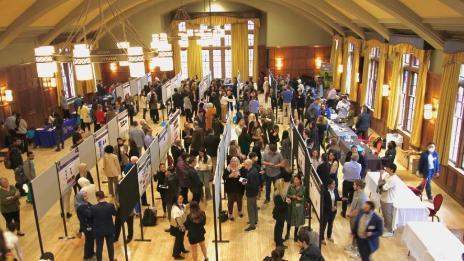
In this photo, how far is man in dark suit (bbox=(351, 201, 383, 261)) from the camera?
6035mm

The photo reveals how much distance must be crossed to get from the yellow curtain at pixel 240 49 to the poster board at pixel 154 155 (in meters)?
15.6

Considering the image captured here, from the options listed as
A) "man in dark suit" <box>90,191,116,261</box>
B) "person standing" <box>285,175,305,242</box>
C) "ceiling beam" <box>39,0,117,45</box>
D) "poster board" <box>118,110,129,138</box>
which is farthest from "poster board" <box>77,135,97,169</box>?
"ceiling beam" <box>39,0,117,45</box>

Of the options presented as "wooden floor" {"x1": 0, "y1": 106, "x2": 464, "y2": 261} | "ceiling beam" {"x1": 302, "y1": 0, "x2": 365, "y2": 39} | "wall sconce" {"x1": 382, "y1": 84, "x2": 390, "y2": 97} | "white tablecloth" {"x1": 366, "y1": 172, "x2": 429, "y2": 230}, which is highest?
"ceiling beam" {"x1": 302, "y1": 0, "x2": 365, "y2": 39}

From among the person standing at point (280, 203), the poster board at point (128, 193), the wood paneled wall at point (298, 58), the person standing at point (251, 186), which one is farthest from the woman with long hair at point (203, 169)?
the wood paneled wall at point (298, 58)

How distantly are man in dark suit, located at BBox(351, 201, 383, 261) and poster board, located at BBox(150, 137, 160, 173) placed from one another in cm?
428

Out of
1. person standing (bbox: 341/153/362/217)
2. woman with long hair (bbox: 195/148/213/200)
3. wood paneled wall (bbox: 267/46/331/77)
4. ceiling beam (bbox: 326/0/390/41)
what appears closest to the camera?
person standing (bbox: 341/153/362/217)

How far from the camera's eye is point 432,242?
6117mm

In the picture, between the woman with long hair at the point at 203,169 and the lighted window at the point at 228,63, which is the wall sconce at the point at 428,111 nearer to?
the woman with long hair at the point at 203,169

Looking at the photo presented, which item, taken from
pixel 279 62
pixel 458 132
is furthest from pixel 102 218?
pixel 279 62

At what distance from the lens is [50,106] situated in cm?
1705

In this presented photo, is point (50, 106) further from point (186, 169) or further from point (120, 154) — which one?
point (186, 169)

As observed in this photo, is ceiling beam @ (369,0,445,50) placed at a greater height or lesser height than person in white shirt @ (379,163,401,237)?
greater

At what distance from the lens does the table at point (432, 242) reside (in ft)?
19.1

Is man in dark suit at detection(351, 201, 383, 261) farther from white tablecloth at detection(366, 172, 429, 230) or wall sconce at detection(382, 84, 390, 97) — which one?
wall sconce at detection(382, 84, 390, 97)
